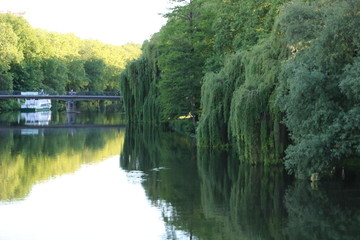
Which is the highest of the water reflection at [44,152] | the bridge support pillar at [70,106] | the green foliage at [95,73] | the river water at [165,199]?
the green foliage at [95,73]

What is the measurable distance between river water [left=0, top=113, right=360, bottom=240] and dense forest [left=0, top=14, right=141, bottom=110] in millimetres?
46545

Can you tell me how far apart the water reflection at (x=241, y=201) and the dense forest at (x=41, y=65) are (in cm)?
5139

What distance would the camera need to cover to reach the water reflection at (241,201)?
14.6m

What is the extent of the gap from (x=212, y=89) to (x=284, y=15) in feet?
24.7

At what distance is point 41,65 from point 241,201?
74.0 m

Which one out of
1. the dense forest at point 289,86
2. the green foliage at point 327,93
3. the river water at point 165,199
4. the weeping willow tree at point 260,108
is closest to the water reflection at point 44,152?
the river water at point 165,199

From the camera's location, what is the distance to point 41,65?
288 feet

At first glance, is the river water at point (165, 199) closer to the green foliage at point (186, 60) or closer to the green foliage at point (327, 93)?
the green foliage at point (327, 93)

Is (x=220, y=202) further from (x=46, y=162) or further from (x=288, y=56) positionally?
(x=46, y=162)

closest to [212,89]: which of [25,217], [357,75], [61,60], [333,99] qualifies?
[333,99]

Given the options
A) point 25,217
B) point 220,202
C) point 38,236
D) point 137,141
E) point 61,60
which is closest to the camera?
point 38,236

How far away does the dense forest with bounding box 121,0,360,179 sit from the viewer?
17828 mm

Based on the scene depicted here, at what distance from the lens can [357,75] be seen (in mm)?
16578

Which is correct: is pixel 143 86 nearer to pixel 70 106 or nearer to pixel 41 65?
pixel 70 106
